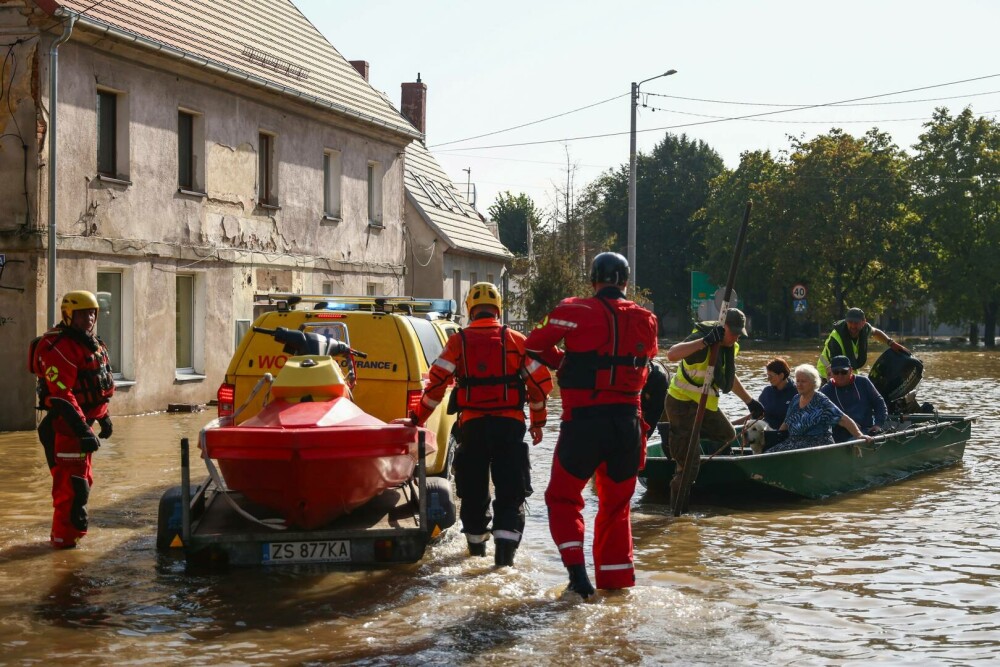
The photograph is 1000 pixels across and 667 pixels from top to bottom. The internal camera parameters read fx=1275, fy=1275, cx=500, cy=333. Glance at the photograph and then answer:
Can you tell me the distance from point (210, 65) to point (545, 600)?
16.4 metres

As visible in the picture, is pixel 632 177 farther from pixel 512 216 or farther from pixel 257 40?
pixel 512 216

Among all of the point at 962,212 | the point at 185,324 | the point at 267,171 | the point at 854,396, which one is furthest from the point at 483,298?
the point at 962,212

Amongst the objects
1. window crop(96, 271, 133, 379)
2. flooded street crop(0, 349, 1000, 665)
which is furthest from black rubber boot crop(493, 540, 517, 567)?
window crop(96, 271, 133, 379)

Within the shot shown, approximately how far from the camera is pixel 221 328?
23344mm

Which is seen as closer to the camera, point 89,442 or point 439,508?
point 439,508

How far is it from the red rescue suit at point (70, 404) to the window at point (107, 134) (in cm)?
1149

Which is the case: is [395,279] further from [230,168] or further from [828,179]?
[828,179]

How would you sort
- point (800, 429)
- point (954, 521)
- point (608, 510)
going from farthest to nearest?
point (800, 429)
point (954, 521)
point (608, 510)

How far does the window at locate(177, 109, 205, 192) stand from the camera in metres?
22.5

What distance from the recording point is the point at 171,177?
21688 mm

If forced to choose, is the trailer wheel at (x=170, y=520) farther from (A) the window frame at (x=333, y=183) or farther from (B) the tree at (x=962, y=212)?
(B) the tree at (x=962, y=212)

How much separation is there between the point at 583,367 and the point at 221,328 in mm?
16355

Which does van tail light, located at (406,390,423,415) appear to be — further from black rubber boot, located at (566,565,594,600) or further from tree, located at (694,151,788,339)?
tree, located at (694,151,788,339)

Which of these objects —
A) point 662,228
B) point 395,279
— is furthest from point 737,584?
point 662,228
